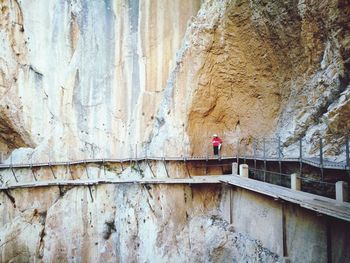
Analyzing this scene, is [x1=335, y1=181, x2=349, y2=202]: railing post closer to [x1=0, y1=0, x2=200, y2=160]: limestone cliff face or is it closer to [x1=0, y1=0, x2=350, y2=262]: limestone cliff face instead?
[x1=0, y1=0, x2=350, y2=262]: limestone cliff face

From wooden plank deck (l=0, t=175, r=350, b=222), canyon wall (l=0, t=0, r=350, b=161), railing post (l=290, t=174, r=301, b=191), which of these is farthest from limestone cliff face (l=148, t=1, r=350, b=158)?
railing post (l=290, t=174, r=301, b=191)

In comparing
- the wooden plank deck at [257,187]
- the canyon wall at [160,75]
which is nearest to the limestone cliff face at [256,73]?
the canyon wall at [160,75]

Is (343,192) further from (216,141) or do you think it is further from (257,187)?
(216,141)

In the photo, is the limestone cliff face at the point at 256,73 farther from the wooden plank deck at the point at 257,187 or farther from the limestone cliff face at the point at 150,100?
the wooden plank deck at the point at 257,187

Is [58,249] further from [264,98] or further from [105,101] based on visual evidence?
[264,98]

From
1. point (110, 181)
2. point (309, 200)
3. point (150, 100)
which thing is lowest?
point (110, 181)

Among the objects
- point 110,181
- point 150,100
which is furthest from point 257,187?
point 150,100

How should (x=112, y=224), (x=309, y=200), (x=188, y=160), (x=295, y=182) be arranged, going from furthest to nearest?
(x=112, y=224) < (x=188, y=160) < (x=295, y=182) < (x=309, y=200)

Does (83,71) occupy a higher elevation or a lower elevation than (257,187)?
higher

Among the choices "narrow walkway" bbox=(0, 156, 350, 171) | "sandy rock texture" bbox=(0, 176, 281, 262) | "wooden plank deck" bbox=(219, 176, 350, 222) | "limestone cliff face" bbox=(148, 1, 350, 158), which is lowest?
"sandy rock texture" bbox=(0, 176, 281, 262)

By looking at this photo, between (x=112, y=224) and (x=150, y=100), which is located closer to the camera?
(x=112, y=224)

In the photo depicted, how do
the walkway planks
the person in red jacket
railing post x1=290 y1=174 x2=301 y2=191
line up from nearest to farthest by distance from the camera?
1. railing post x1=290 y1=174 x2=301 y2=191
2. the walkway planks
3. the person in red jacket

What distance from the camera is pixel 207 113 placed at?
1695 cm

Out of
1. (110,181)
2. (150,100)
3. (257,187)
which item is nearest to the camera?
(257,187)
